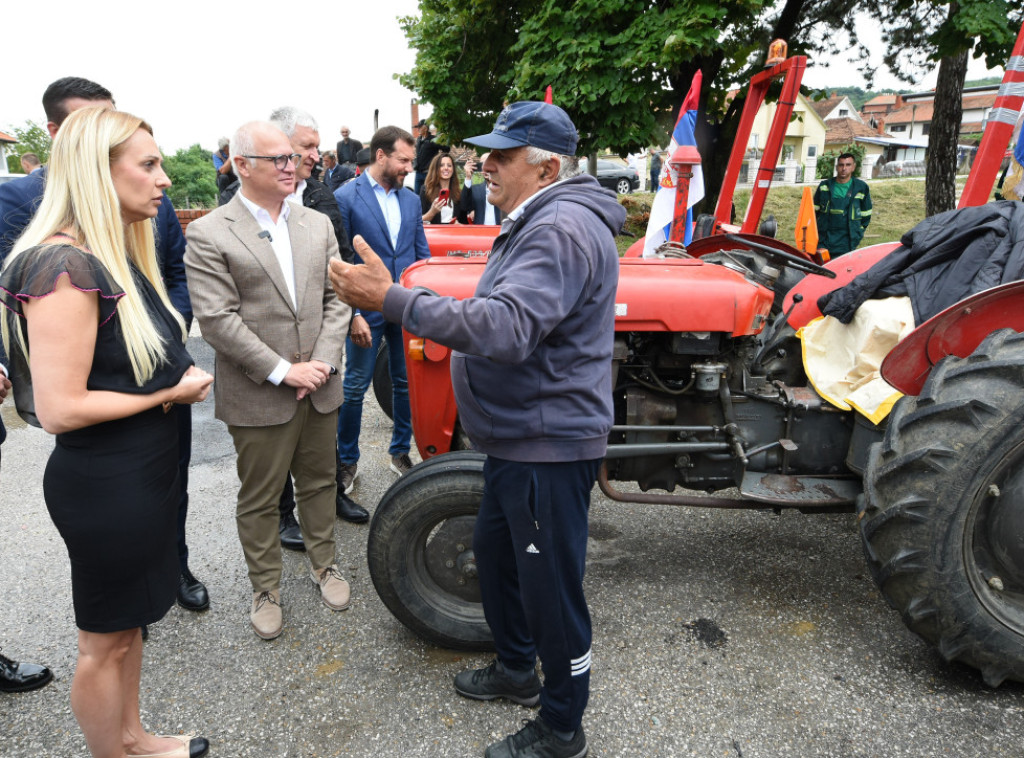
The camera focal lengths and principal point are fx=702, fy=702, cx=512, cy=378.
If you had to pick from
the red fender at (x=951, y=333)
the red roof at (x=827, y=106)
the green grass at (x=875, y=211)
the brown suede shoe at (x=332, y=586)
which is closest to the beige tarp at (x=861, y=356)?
the red fender at (x=951, y=333)

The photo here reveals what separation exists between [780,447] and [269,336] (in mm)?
1983

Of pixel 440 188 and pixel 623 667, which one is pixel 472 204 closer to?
pixel 440 188

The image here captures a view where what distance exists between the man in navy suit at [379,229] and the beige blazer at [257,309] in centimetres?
99

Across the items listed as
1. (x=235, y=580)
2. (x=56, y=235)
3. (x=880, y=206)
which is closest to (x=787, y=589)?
(x=235, y=580)

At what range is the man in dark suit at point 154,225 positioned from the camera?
7.52 feet

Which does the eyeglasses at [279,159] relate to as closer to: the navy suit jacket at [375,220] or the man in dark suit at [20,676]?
the man in dark suit at [20,676]

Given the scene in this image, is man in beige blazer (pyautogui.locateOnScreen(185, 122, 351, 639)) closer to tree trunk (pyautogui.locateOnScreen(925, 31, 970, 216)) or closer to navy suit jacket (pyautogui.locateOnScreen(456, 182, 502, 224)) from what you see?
navy suit jacket (pyautogui.locateOnScreen(456, 182, 502, 224))

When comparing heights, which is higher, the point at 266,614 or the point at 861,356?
the point at 861,356

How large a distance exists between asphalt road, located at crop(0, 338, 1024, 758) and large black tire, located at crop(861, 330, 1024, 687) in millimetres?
264

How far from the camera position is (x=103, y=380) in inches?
63.4

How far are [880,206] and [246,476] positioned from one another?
1707cm

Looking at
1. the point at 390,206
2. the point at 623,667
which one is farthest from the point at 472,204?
the point at 623,667

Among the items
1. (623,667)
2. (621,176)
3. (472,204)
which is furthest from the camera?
(621,176)

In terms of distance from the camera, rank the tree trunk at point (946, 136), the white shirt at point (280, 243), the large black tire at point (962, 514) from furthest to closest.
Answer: the tree trunk at point (946, 136) → the white shirt at point (280, 243) → the large black tire at point (962, 514)
